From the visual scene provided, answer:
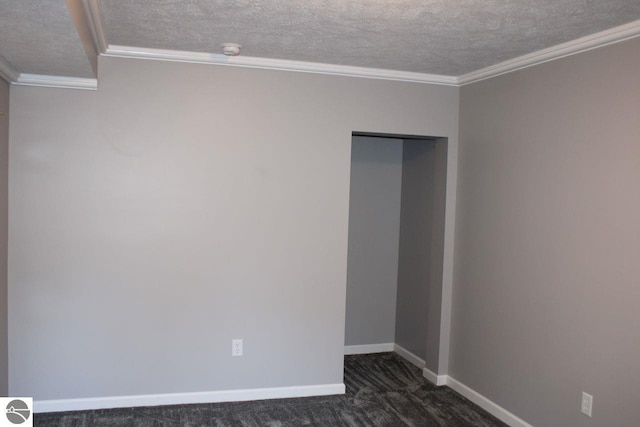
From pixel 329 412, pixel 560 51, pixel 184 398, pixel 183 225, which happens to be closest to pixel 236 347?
pixel 184 398

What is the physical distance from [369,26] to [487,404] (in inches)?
102

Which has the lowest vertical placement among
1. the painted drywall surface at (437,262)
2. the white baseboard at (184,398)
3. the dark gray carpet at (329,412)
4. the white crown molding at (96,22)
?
the dark gray carpet at (329,412)

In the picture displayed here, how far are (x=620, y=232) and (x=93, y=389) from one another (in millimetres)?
3261

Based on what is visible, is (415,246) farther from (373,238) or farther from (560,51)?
(560,51)

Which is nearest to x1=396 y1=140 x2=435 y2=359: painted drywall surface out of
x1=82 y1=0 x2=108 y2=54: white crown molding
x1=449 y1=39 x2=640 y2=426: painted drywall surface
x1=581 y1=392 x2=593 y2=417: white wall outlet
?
x1=449 y1=39 x2=640 y2=426: painted drywall surface

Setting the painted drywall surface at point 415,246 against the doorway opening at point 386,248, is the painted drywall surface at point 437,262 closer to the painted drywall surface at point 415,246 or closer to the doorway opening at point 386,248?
the painted drywall surface at point 415,246

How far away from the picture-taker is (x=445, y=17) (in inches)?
101

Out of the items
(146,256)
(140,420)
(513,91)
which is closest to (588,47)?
(513,91)

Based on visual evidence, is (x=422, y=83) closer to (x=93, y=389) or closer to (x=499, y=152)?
(x=499, y=152)

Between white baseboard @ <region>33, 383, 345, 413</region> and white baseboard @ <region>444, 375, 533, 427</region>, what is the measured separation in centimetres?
86

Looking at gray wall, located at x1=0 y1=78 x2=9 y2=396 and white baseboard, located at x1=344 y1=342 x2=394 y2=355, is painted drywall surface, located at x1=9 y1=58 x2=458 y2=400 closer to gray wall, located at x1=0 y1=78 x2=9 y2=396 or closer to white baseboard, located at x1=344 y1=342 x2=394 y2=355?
gray wall, located at x1=0 y1=78 x2=9 y2=396

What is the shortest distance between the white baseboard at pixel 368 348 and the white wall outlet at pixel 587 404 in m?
2.19

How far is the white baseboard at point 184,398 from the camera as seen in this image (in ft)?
11.0

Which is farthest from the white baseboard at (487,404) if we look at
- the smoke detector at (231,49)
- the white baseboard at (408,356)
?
the smoke detector at (231,49)
